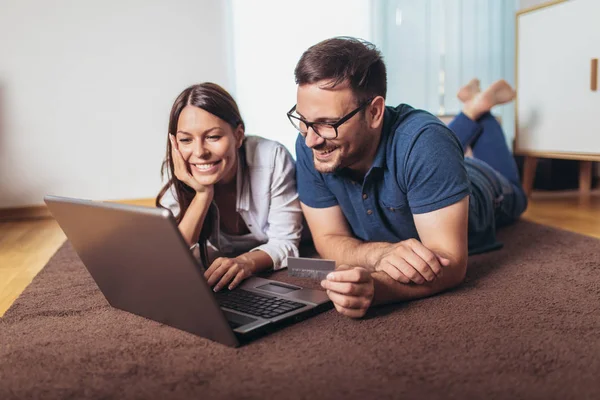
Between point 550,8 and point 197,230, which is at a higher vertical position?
point 550,8

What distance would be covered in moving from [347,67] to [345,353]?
1.92ft

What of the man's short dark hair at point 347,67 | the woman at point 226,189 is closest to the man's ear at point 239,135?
the woman at point 226,189

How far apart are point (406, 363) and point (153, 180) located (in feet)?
7.24

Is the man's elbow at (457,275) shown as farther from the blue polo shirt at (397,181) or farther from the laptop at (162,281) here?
the laptop at (162,281)

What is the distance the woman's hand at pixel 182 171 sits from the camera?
1399 mm

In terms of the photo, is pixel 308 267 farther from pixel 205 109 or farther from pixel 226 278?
pixel 205 109

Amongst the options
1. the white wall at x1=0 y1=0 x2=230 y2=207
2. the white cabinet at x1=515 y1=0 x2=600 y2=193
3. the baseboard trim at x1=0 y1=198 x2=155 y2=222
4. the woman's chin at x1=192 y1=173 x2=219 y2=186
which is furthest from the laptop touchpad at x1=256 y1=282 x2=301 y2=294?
the white wall at x1=0 y1=0 x2=230 y2=207

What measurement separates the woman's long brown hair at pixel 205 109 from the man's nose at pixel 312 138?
0.94ft

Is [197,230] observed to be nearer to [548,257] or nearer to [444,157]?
[444,157]

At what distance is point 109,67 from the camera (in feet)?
8.99

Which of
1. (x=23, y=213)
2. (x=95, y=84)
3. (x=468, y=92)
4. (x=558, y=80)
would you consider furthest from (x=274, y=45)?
(x=23, y=213)

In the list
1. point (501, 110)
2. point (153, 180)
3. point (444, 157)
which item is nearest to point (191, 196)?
point (444, 157)

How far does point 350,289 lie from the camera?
97 cm

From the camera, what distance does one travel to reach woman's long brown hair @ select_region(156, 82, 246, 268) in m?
1.38
